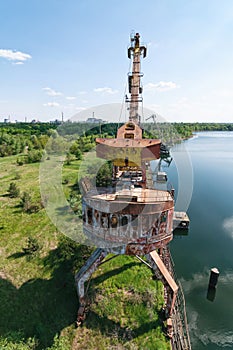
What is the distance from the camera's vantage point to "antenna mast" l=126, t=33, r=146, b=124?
21.0 metres

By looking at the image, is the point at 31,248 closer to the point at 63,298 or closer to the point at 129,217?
the point at 63,298

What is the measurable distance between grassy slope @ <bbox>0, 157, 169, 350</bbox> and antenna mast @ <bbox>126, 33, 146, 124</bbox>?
44.4ft

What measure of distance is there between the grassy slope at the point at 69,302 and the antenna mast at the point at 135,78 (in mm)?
13542

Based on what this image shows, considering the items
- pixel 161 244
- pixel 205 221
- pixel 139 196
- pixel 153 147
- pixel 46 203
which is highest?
pixel 153 147

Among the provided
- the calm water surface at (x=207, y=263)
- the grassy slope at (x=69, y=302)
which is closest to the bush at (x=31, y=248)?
the grassy slope at (x=69, y=302)

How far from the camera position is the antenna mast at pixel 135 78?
21031mm

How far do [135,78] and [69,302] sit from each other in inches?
757

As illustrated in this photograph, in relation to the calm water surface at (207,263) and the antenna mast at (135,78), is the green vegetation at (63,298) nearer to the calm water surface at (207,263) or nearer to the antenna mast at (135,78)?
the calm water surface at (207,263)

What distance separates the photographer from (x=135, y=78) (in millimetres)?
21781

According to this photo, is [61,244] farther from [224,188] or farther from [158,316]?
[224,188]

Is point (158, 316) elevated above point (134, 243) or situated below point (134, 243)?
below

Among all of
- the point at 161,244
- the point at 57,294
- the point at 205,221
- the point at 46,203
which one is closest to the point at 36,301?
the point at 57,294

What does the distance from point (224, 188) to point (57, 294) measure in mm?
39284

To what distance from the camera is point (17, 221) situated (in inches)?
Answer: 1023
